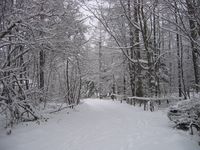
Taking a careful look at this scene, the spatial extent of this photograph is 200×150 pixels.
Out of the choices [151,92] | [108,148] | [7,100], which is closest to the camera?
[108,148]

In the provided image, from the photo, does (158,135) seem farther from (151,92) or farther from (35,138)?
(151,92)

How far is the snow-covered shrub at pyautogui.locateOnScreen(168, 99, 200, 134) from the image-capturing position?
A: 750 centimetres

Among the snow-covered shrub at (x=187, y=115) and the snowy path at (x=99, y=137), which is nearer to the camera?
the snowy path at (x=99, y=137)

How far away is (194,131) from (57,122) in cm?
564

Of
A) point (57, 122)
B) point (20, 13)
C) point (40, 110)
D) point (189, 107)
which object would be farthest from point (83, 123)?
point (20, 13)

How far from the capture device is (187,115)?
774cm

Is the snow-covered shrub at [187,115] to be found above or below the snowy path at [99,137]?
above

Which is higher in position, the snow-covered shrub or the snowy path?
the snow-covered shrub

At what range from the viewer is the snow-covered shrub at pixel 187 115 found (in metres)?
7.50

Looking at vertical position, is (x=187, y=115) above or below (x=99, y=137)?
above

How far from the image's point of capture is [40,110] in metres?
10.2

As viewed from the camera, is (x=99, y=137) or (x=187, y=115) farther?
(x=187, y=115)

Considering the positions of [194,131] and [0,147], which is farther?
[194,131]

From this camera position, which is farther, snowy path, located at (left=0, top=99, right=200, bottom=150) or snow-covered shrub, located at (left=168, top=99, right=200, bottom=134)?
snow-covered shrub, located at (left=168, top=99, right=200, bottom=134)
